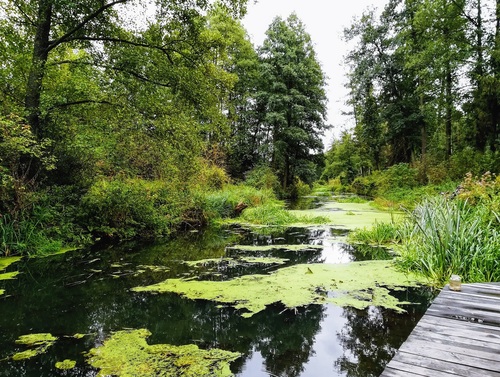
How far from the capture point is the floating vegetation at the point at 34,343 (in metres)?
2.44

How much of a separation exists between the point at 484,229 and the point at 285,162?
16245mm

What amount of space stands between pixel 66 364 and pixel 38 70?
6.23 metres

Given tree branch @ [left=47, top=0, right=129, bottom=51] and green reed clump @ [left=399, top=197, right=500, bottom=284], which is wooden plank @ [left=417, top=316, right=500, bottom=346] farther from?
tree branch @ [left=47, top=0, right=129, bottom=51]

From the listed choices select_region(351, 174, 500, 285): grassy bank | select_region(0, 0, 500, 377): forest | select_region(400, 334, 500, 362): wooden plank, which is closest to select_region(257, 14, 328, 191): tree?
select_region(0, 0, 500, 377): forest

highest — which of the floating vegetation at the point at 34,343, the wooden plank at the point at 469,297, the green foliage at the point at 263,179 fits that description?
the green foliage at the point at 263,179

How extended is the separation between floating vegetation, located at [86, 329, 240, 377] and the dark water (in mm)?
96

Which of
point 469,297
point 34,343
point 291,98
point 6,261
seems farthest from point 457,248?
point 291,98

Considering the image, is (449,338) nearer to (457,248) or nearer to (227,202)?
(457,248)

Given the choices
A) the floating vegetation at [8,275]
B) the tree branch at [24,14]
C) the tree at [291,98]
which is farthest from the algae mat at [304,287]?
the tree at [291,98]

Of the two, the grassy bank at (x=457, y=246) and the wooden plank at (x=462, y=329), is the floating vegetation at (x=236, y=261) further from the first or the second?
the wooden plank at (x=462, y=329)

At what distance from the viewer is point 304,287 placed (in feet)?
13.1

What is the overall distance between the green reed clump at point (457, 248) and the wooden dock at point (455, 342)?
1604 mm

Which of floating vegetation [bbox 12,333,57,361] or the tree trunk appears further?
the tree trunk

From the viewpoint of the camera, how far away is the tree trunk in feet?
20.6
